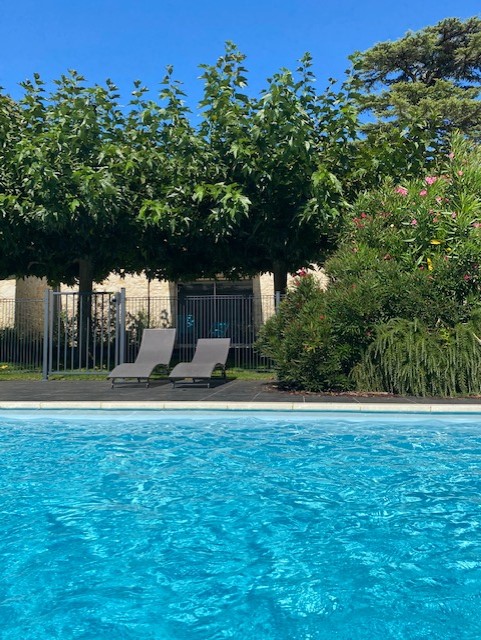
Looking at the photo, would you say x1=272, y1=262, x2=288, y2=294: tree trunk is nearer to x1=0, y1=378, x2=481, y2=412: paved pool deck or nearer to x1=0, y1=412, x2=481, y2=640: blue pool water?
x1=0, y1=378, x2=481, y2=412: paved pool deck

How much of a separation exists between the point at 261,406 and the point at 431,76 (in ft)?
86.1

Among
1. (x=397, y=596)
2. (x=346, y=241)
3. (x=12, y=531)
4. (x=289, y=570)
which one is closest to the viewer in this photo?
(x=397, y=596)

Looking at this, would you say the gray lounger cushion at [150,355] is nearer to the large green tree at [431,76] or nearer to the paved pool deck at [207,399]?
the paved pool deck at [207,399]

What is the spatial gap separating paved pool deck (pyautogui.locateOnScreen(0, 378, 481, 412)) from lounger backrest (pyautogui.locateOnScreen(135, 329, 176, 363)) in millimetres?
725

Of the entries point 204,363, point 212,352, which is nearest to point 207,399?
point 204,363

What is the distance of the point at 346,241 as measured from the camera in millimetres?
12742

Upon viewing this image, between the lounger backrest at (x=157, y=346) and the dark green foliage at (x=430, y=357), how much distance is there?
15.9 ft

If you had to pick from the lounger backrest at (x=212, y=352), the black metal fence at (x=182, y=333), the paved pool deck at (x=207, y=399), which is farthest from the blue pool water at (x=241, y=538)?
the black metal fence at (x=182, y=333)

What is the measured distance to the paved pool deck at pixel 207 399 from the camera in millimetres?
8711

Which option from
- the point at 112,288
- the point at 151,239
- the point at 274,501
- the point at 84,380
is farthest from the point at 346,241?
the point at 112,288

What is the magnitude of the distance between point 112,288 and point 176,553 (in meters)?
23.1

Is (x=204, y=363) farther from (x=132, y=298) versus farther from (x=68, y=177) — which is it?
(x=132, y=298)

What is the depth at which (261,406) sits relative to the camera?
884 centimetres

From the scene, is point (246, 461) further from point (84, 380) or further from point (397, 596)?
point (84, 380)
